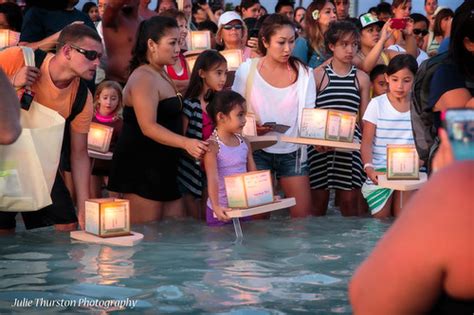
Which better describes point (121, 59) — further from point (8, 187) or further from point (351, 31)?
point (8, 187)

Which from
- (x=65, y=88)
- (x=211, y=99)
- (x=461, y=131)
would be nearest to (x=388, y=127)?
(x=211, y=99)

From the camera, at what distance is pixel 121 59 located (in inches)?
369

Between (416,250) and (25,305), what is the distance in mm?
3674

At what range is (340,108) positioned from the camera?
896cm

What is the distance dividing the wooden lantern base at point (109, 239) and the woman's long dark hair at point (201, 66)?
5.81 feet

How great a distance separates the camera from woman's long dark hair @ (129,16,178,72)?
7764 millimetres

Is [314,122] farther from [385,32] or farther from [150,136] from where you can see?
[385,32]

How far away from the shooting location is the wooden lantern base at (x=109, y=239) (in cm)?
681

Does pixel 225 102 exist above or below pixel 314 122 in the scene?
above

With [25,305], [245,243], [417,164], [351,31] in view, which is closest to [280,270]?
[245,243]

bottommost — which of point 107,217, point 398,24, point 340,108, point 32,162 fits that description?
point 107,217

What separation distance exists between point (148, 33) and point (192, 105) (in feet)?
2.49

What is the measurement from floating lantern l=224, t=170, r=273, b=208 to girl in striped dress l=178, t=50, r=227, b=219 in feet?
2.92

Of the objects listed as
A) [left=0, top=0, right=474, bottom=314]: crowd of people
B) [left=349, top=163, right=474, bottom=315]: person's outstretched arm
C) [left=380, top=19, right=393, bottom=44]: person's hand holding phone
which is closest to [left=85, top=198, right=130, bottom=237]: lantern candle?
[left=0, top=0, right=474, bottom=314]: crowd of people
